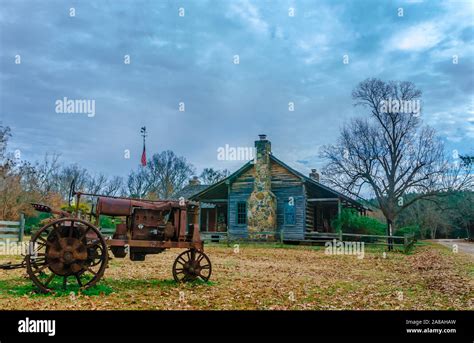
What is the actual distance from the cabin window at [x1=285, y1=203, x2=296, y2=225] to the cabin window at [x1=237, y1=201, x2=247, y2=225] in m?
2.84

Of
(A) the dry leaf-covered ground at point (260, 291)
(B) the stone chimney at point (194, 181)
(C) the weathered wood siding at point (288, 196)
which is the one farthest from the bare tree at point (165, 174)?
(A) the dry leaf-covered ground at point (260, 291)

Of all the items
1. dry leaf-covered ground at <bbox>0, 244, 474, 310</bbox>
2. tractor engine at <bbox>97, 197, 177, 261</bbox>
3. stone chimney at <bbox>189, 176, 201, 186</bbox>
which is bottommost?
dry leaf-covered ground at <bbox>0, 244, 474, 310</bbox>

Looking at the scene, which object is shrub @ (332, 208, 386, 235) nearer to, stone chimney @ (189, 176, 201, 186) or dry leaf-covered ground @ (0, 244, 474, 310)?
dry leaf-covered ground @ (0, 244, 474, 310)

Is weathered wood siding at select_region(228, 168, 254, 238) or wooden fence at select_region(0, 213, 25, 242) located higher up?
weathered wood siding at select_region(228, 168, 254, 238)

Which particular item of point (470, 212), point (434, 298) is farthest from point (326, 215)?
point (434, 298)

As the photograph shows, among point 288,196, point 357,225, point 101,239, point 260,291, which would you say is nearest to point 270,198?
point 288,196

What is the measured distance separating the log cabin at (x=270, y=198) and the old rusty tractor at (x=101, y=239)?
1715cm

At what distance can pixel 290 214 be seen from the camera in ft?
88.9

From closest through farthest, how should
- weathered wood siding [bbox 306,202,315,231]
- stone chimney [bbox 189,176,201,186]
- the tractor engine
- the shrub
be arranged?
the tractor engine
the shrub
weathered wood siding [bbox 306,202,315,231]
stone chimney [bbox 189,176,201,186]

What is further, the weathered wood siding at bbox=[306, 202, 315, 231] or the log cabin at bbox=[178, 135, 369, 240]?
the weathered wood siding at bbox=[306, 202, 315, 231]

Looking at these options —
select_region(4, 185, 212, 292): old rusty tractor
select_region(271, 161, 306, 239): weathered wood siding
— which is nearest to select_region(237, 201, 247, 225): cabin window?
select_region(271, 161, 306, 239): weathered wood siding

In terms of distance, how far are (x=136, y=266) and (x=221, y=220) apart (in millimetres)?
17957

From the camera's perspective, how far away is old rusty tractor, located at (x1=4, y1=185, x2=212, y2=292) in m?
7.47

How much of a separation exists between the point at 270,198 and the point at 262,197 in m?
0.54
